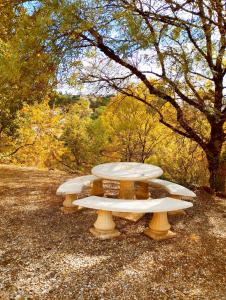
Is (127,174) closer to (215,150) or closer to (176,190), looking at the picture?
(176,190)

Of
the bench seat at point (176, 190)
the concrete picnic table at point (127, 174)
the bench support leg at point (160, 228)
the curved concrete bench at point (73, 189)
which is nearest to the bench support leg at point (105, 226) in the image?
the bench support leg at point (160, 228)

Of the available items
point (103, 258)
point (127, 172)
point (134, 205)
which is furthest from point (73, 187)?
point (103, 258)

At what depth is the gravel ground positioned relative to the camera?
333cm

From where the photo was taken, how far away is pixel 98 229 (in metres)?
4.66

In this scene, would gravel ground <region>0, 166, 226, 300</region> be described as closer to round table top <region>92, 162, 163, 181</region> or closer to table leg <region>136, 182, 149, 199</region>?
round table top <region>92, 162, 163, 181</region>

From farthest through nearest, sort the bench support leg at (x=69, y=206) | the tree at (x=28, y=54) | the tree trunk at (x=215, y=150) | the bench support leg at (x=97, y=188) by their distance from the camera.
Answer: the tree trunk at (x=215, y=150)
the bench support leg at (x=97, y=188)
the bench support leg at (x=69, y=206)
the tree at (x=28, y=54)

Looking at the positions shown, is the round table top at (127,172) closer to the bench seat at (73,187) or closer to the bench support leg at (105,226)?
the bench seat at (73,187)

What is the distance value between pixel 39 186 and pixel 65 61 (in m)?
3.40

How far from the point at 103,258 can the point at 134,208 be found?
800mm

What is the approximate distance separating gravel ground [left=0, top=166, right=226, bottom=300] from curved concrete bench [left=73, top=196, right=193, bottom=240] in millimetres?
146

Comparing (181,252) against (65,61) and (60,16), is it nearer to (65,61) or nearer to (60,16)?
(65,61)

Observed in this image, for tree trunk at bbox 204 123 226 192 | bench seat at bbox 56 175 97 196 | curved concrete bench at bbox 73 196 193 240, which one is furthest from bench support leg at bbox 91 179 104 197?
tree trunk at bbox 204 123 226 192

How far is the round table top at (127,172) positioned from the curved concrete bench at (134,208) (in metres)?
0.55

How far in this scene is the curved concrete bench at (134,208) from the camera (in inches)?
173
